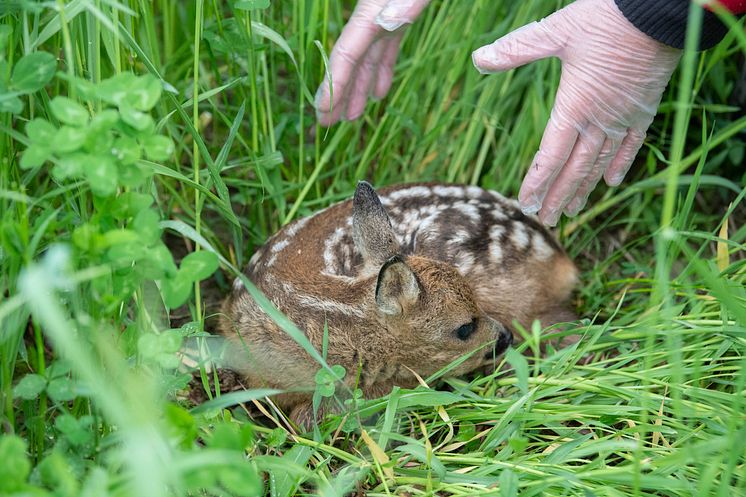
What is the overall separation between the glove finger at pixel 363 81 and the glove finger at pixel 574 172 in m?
0.94

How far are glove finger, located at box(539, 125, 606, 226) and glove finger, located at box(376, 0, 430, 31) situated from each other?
803 millimetres

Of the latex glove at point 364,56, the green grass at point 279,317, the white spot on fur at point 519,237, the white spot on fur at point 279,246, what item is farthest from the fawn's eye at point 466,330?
the latex glove at point 364,56

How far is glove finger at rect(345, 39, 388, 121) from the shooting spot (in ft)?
11.0

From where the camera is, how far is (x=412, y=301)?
2746mm

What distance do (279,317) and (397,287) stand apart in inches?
26.8

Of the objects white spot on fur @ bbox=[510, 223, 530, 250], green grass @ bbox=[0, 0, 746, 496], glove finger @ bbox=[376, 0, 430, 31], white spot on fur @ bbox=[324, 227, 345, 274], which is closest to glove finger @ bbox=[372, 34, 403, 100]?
green grass @ bbox=[0, 0, 746, 496]

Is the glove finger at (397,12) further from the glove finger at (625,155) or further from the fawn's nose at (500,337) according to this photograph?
the fawn's nose at (500,337)

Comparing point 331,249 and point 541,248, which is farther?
point 541,248

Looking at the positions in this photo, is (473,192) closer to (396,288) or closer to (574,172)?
(574,172)

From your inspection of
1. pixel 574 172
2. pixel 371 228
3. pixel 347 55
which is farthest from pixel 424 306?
pixel 347 55

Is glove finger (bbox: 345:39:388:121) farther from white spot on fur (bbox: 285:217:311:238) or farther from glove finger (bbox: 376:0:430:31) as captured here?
white spot on fur (bbox: 285:217:311:238)

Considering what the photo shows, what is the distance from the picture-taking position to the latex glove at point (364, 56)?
118 inches

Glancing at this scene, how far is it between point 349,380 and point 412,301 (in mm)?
374

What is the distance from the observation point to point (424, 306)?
9.16 ft
